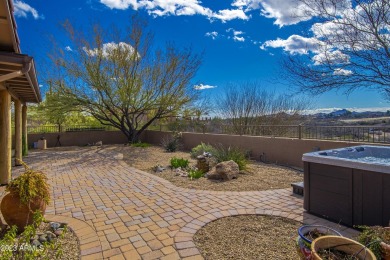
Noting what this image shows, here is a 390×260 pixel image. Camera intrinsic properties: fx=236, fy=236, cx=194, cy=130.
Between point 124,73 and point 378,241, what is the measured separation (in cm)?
1203

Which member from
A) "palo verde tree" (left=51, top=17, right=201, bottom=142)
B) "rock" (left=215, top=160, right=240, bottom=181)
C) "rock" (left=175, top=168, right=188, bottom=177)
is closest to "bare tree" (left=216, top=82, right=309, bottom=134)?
"palo verde tree" (left=51, top=17, right=201, bottom=142)

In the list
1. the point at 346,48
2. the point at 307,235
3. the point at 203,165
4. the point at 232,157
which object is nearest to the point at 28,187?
the point at 307,235

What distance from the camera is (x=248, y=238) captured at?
2830mm

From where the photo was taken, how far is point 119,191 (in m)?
4.79

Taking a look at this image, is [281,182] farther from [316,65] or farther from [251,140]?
[316,65]

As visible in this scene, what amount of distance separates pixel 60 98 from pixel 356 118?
41.2 ft

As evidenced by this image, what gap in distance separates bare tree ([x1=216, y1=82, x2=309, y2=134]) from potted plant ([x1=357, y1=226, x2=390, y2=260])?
8.71 meters

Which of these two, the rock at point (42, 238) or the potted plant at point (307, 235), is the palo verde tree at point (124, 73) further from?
the potted plant at point (307, 235)

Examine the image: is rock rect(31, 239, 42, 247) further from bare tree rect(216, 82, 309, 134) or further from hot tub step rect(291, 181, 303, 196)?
bare tree rect(216, 82, 309, 134)

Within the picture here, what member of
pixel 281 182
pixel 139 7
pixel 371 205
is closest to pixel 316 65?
pixel 281 182

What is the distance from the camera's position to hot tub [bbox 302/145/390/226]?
2.82 m

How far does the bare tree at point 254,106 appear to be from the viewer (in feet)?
37.5

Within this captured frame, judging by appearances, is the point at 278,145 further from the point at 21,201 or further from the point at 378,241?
the point at 21,201

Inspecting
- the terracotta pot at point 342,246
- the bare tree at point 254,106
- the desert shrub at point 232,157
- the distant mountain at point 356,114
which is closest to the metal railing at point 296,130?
the bare tree at point 254,106
